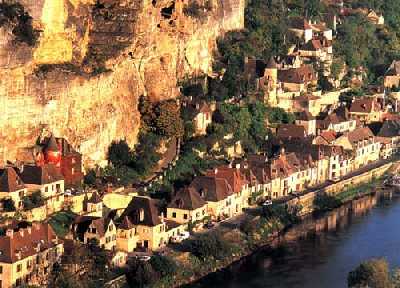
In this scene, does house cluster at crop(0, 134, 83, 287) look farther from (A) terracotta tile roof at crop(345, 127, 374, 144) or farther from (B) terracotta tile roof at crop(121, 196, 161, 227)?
(A) terracotta tile roof at crop(345, 127, 374, 144)

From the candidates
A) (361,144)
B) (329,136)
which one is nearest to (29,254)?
(329,136)

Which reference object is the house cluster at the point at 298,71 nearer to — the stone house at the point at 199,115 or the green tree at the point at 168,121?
the stone house at the point at 199,115

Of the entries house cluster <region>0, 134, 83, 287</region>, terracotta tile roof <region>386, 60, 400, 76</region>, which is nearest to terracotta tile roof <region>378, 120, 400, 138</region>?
terracotta tile roof <region>386, 60, 400, 76</region>

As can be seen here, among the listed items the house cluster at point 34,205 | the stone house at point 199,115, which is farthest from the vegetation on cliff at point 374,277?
the stone house at point 199,115

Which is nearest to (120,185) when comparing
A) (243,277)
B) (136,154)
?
(136,154)

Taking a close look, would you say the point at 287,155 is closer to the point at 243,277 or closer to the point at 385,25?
the point at 243,277
